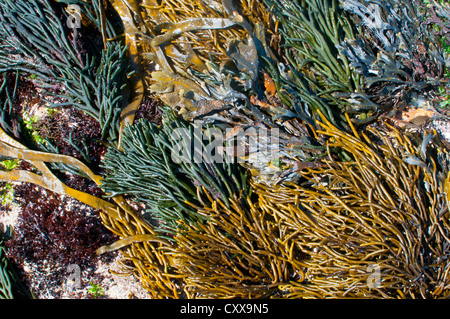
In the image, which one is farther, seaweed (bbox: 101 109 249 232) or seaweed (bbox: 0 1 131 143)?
seaweed (bbox: 0 1 131 143)

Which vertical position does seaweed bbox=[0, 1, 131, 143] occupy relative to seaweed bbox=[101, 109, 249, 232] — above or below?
above

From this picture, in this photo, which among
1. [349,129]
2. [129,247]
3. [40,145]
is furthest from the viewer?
[40,145]

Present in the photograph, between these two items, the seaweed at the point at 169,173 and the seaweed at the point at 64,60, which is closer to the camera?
the seaweed at the point at 169,173

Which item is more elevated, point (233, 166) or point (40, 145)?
point (40, 145)

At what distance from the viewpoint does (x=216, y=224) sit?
2254 mm

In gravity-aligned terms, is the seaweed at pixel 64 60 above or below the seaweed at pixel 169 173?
above

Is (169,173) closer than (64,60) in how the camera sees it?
Yes

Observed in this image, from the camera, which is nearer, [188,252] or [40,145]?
[188,252]

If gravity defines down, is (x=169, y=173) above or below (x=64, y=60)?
below
